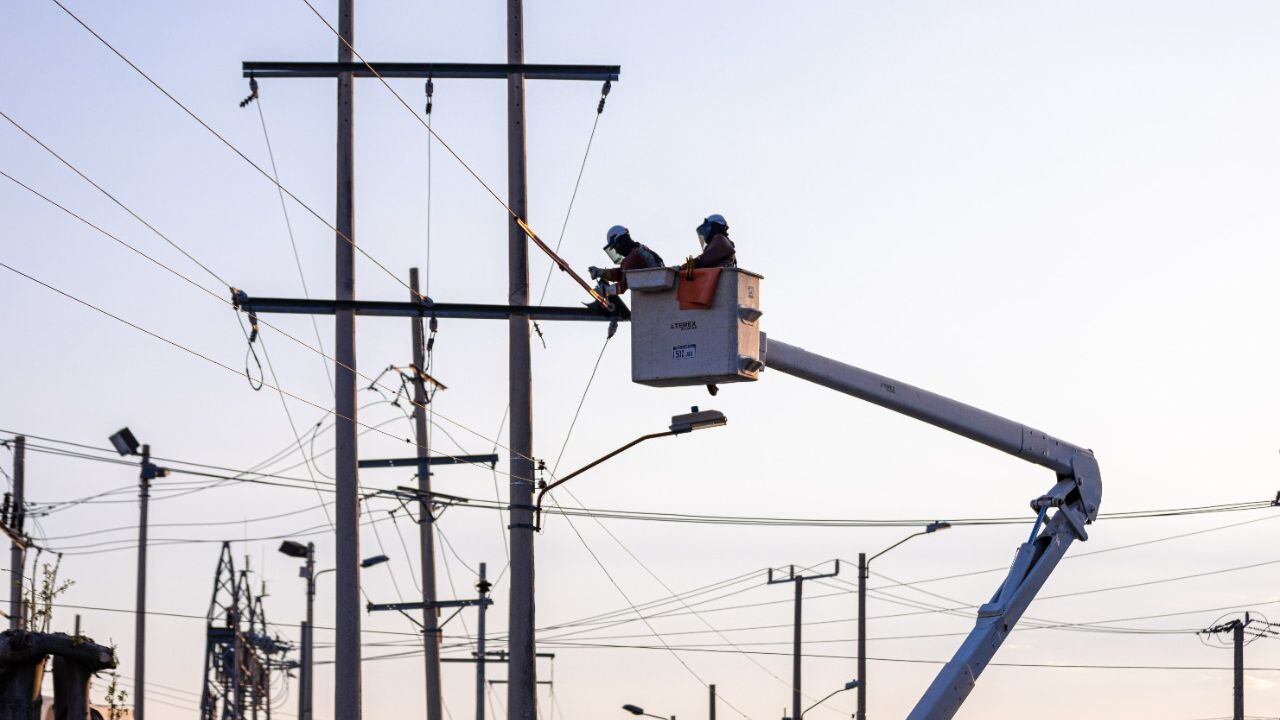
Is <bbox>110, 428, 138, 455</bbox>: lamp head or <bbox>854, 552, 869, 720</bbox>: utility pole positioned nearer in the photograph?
<bbox>110, 428, 138, 455</bbox>: lamp head

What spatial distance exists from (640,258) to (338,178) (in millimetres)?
10395

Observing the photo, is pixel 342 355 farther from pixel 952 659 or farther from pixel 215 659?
pixel 215 659

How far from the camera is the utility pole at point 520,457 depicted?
2653 cm

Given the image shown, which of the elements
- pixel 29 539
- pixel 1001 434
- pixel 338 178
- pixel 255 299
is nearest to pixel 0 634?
pixel 255 299

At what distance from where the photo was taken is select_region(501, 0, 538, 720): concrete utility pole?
26531 mm

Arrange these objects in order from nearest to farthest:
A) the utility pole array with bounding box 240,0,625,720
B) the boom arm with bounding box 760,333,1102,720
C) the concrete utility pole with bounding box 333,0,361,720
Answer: the boom arm with bounding box 760,333,1102,720 → the utility pole array with bounding box 240,0,625,720 → the concrete utility pole with bounding box 333,0,361,720

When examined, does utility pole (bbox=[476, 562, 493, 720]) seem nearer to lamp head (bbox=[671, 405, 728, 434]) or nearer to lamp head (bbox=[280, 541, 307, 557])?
lamp head (bbox=[280, 541, 307, 557])

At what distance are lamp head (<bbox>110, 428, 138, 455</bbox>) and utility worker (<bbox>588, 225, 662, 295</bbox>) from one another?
58.6ft

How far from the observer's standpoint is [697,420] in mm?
23359

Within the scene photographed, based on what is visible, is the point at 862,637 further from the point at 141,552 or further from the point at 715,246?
the point at 715,246

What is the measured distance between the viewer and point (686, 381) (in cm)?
2105

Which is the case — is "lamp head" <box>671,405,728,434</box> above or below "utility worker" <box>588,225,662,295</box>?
below

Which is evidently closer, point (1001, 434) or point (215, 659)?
point (1001, 434)

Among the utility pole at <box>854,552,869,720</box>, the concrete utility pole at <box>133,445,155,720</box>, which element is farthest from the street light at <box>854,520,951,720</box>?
the concrete utility pole at <box>133,445,155,720</box>
